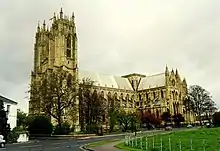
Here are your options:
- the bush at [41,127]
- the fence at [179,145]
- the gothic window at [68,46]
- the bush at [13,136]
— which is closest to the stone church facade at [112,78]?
the gothic window at [68,46]

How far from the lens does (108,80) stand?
462ft

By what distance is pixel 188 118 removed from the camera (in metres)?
139

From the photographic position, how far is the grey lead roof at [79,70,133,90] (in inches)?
5084

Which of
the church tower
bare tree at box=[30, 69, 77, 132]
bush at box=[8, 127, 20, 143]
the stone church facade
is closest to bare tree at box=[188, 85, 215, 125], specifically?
the stone church facade

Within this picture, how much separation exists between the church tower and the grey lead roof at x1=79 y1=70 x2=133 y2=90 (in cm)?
1294

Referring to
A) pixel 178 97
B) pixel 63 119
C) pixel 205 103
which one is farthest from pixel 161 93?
pixel 63 119

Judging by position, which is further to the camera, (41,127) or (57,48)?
(57,48)

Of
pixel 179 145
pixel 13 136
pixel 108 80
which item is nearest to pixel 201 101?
pixel 108 80

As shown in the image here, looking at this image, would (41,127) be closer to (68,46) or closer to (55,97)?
(55,97)

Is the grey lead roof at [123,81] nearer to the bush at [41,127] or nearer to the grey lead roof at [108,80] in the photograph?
the grey lead roof at [108,80]

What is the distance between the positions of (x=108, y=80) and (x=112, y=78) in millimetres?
5590

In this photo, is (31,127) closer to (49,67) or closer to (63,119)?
(63,119)

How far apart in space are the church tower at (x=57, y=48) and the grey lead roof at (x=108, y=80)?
12.9 meters

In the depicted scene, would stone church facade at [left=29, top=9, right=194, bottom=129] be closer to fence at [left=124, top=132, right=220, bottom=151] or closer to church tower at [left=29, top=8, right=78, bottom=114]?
church tower at [left=29, top=8, right=78, bottom=114]
